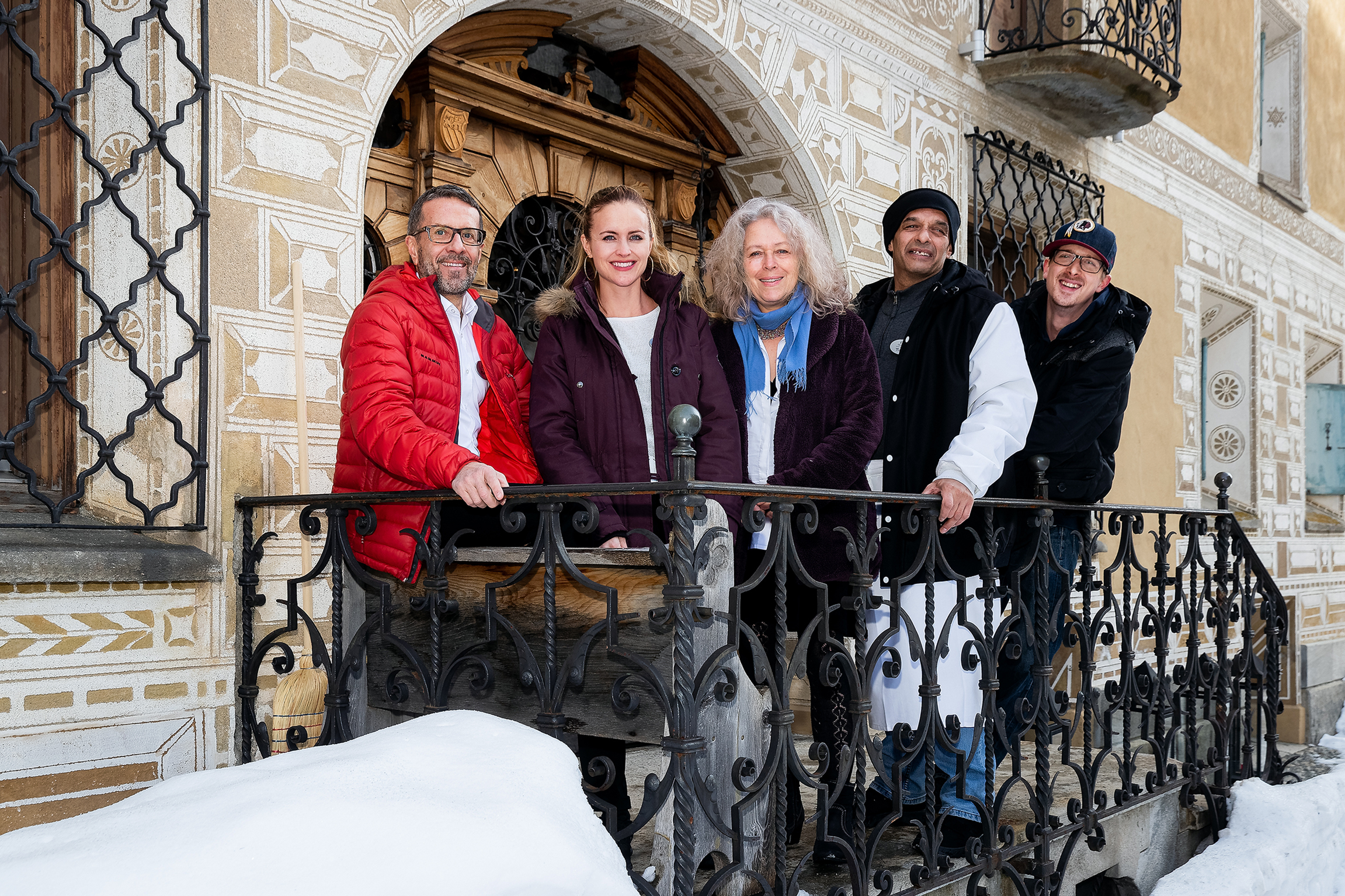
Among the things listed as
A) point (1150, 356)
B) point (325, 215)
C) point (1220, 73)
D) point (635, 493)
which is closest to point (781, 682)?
point (635, 493)

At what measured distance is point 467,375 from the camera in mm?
2949

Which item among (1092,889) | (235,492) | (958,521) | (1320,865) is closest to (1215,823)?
(1320,865)

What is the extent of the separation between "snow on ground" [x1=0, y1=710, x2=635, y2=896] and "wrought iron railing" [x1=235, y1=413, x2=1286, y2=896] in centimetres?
56

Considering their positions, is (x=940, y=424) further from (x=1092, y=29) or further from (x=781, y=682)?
(x=1092, y=29)

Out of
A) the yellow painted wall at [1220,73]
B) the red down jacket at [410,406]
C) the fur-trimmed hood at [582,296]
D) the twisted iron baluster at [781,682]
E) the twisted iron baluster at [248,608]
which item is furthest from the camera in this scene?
the yellow painted wall at [1220,73]

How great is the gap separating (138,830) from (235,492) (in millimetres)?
2005

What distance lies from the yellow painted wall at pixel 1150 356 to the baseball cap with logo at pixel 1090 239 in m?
4.44

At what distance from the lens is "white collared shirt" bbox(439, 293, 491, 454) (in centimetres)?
293

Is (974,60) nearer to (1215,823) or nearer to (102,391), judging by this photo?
(1215,823)

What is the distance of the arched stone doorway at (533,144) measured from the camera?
4453 millimetres

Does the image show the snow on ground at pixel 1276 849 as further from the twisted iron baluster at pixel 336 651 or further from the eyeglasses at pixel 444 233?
the eyeglasses at pixel 444 233

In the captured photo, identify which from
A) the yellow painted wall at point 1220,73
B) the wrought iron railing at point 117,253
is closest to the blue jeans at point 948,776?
the wrought iron railing at point 117,253

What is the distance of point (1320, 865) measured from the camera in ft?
14.9

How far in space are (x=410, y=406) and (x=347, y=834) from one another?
1.34 meters
